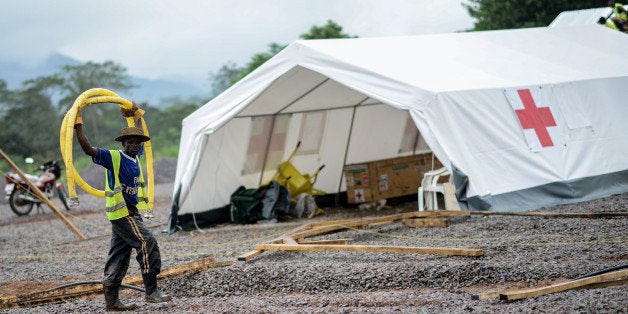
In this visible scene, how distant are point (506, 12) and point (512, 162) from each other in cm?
2428

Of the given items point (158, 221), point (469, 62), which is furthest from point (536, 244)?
point (158, 221)

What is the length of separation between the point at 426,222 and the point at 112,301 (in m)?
4.65

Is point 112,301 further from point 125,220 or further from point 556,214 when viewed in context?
point 556,214

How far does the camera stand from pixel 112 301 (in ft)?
20.9

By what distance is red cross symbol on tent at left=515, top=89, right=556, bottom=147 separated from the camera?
1146 centimetres

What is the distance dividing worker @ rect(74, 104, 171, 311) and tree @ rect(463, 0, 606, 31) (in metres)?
28.3

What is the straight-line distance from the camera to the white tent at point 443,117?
35.1ft

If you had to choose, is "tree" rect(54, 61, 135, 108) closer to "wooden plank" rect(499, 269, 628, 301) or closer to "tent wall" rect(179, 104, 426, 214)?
"tent wall" rect(179, 104, 426, 214)

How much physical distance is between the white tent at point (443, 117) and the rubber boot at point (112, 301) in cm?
505

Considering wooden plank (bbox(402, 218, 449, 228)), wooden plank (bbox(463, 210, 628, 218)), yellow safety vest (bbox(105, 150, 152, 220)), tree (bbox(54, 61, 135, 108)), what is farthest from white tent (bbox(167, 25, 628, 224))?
tree (bbox(54, 61, 135, 108))

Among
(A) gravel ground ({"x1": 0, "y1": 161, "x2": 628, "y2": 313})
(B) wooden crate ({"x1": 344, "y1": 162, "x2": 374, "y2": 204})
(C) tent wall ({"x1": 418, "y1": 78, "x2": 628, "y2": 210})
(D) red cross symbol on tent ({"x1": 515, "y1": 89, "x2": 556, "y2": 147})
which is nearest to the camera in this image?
(A) gravel ground ({"x1": 0, "y1": 161, "x2": 628, "y2": 313})

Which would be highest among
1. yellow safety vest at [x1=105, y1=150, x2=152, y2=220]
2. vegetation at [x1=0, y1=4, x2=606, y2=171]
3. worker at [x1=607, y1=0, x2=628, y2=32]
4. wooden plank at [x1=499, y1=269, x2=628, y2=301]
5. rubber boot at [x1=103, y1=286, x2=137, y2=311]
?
vegetation at [x1=0, y1=4, x2=606, y2=171]

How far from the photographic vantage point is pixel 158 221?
14.5 meters

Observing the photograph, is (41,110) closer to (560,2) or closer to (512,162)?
Result: (560,2)
